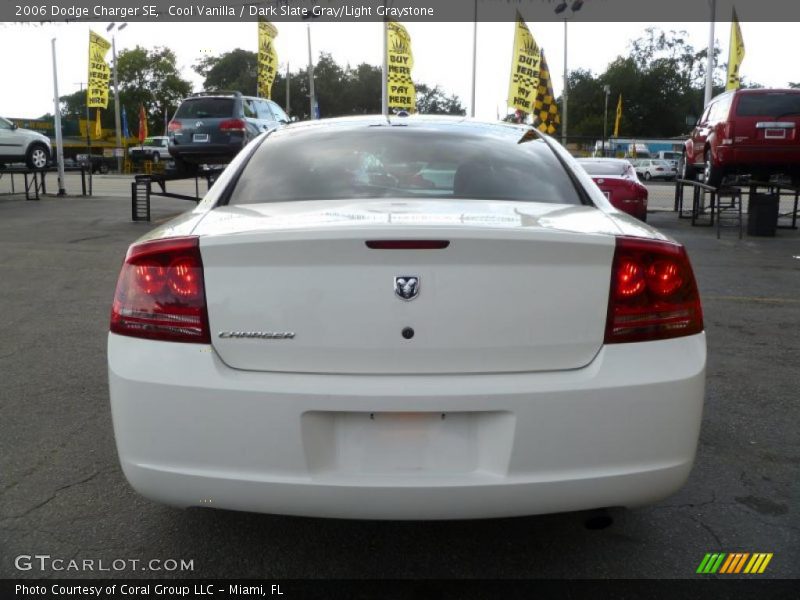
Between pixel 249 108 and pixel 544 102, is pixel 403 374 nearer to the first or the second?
pixel 249 108

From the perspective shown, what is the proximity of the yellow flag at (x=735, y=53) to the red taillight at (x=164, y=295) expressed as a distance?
62.9 feet

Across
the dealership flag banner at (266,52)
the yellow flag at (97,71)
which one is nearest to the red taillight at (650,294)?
the yellow flag at (97,71)

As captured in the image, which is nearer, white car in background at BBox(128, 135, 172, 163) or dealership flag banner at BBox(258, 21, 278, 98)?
dealership flag banner at BBox(258, 21, 278, 98)

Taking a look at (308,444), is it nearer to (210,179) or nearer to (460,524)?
(460,524)

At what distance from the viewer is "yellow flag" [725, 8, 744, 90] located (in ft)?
62.3

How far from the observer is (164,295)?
2.52 metres

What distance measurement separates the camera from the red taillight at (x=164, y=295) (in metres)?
2.47

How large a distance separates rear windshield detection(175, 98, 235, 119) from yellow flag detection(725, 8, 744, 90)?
11.5 m

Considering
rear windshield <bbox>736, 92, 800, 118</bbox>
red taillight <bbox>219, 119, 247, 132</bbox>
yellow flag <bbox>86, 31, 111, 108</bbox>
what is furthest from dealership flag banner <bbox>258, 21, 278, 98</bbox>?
rear windshield <bbox>736, 92, 800, 118</bbox>

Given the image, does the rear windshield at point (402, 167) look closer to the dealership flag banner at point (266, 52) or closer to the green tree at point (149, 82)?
the dealership flag banner at point (266, 52)

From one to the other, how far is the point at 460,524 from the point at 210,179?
1579 centimetres

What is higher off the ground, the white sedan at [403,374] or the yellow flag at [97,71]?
the yellow flag at [97,71]

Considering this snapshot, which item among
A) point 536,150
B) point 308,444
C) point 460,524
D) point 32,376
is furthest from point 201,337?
point 32,376

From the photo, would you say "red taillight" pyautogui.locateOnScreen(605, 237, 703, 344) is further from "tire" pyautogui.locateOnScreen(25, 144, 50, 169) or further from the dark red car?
"tire" pyautogui.locateOnScreen(25, 144, 50, 169)
